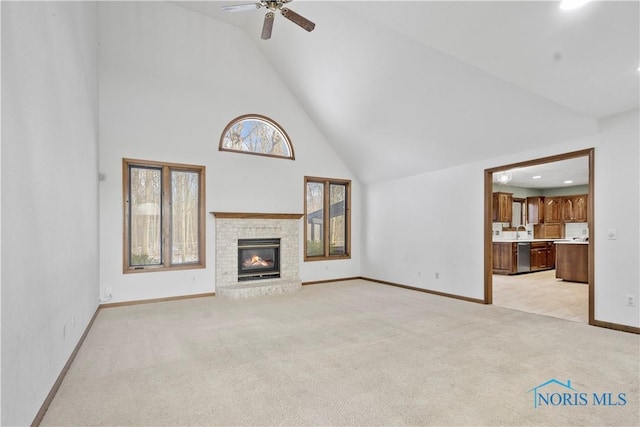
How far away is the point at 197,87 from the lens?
6.06 meters

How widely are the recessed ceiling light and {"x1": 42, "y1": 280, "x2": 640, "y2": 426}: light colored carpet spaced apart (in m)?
3.02

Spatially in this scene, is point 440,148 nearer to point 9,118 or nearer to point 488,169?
point 488,169

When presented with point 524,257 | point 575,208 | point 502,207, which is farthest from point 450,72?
point 575,208

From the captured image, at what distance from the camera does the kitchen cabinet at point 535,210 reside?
1018 cm

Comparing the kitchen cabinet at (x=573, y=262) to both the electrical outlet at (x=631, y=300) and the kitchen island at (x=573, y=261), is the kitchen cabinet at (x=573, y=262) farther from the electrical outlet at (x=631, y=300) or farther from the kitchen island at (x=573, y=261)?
the electrical outlet at (x=631, y=300)

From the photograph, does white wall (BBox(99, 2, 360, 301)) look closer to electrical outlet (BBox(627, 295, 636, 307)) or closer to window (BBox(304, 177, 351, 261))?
window (BBox(304, 177, 351, 261))

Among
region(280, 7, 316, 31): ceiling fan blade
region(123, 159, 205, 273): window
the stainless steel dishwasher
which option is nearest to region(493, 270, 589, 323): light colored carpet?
the stainless steel dishwasher

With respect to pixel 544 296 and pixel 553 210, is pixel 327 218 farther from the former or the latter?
pixel 553 210

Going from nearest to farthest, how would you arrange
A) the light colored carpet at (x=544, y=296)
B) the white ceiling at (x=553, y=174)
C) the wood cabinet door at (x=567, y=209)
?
the light colored carpet at (x=544, y=296) → the white ceiling at (x=553, y=174) → the wood cabinet door at (x=567, y=209)

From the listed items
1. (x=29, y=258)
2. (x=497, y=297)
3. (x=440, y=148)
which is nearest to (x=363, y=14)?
(x=440, y=148)

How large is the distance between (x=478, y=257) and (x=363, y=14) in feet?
13.4

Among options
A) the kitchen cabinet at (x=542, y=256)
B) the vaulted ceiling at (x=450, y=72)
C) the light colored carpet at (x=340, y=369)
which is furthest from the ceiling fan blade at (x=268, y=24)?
the kitchen cabinet at (x=542, y=256)

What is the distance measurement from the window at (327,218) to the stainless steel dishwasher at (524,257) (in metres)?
4.67

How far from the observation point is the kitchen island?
705 centimetres
